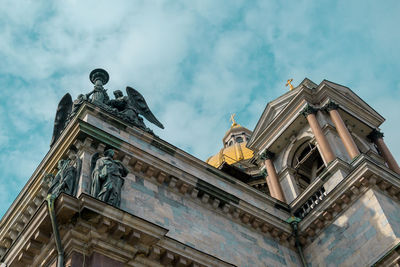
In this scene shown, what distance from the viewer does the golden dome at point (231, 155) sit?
4703cm

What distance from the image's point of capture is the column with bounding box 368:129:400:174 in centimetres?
2282

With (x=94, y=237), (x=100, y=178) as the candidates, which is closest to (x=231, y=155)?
(x=100, y=178)

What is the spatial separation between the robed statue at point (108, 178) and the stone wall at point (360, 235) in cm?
655

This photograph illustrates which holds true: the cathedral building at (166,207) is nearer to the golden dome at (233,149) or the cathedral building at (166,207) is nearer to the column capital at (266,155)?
the column capital at (266,155)

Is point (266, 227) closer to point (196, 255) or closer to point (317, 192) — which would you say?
point (317, 192)

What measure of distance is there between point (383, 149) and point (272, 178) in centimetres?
448

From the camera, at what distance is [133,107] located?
19359 mm

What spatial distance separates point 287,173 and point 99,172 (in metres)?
11.1

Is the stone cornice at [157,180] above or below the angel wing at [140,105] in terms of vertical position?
below

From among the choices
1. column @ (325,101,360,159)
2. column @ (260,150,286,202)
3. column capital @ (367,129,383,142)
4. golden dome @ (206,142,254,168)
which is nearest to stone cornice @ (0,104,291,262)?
column @ (260,150,286,202)

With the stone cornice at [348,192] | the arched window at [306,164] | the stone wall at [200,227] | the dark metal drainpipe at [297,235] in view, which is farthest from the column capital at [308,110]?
the stone wall at [200,227]

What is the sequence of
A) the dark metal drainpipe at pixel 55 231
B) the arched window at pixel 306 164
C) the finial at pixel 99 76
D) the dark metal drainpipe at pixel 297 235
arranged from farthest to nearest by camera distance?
1. the arched window at pixel 306 164
2. the finial at pixel 99 76
3. the dark metal drainpipe at pixel 297 235
4. the dark metal drainpipe at pixel 55 231

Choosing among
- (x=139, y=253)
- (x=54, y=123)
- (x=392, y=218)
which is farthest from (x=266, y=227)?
(x=54, y=123)

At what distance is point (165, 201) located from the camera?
51.6 feet
